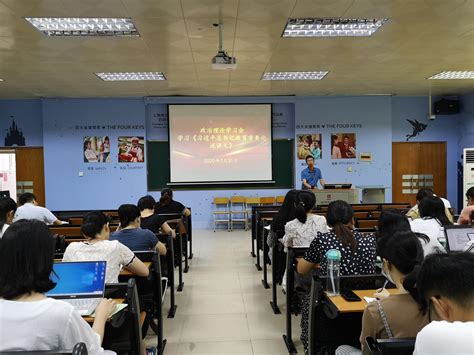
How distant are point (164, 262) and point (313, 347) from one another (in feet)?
7.27

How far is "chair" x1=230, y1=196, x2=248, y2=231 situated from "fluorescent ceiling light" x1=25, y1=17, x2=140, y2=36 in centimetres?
530

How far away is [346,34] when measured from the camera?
16.2 feet

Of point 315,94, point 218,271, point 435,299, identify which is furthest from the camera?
point 315,94

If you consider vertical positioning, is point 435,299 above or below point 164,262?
above

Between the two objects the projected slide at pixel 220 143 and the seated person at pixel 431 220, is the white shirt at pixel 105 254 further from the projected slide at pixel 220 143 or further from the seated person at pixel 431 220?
the projected slide at pixel 220 143

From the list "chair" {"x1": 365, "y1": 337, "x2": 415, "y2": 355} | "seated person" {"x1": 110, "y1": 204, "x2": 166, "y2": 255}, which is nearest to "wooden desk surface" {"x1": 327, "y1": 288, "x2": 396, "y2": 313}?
"chair" {"x1": 365, "y1": 337, "x2": 415, "y2": 355}

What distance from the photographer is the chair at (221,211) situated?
30.6 ft

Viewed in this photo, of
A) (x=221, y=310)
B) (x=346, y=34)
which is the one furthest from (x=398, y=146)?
(x=221, y=310)

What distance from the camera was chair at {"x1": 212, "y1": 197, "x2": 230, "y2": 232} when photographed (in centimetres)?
931

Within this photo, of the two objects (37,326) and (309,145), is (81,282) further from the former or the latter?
(309,145)

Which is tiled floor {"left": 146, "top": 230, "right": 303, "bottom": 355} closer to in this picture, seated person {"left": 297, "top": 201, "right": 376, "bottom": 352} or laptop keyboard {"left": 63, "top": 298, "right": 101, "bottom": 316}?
seated person {"left": 297, "top": 201, "right": 376, "bottom": 352}

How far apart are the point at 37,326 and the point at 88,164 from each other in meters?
8.39

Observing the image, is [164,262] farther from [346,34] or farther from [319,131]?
[319,131]

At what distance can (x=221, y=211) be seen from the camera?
9.38 metres
